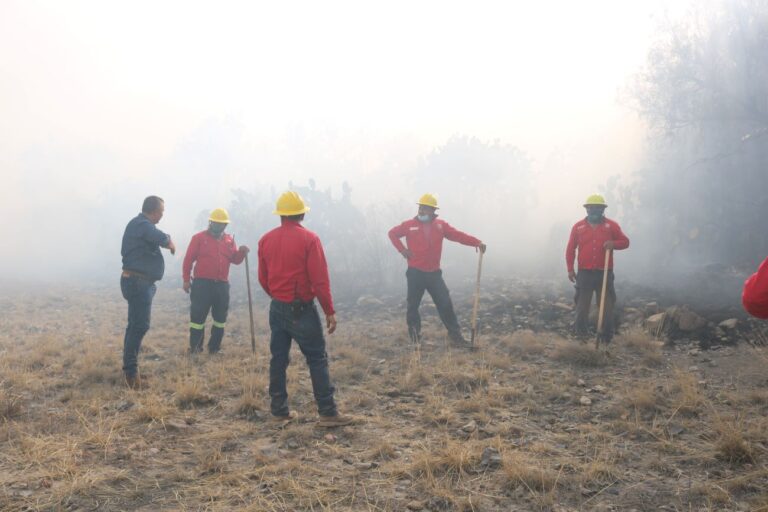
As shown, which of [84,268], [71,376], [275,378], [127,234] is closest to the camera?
[275,378]

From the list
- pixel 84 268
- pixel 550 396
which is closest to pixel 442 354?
pixel 550 396

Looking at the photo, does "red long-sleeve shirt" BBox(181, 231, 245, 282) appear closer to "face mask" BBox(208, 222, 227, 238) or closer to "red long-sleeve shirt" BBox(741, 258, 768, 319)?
"face mask" BBox(208, 222, 227, 238)

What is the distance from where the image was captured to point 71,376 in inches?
243

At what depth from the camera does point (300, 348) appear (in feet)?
15.4

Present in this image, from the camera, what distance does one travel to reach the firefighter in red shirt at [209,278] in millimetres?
7219

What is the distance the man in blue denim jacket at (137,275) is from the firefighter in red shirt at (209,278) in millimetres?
1445

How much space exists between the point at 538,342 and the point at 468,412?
8.62 ft

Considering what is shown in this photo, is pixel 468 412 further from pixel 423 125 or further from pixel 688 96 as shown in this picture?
pixel 423 125

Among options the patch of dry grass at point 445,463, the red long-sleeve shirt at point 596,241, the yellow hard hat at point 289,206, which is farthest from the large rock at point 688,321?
the yellow hard hat at point 289,206

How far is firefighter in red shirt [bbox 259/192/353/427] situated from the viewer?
4555 millimetres

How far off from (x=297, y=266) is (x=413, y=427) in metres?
1.66

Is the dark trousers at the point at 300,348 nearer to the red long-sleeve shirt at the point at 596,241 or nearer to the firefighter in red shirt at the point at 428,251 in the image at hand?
the firefighter in red shirt at the point at 428,251

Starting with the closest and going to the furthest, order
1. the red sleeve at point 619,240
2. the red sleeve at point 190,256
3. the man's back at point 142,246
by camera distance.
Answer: the man's back at point 142,246
the red sleeve at point 619,240
the red sleeve at point 190,256

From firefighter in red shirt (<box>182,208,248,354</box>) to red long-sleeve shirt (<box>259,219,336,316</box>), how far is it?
8.89 ft
